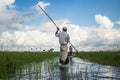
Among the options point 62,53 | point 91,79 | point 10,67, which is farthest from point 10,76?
point 62,53

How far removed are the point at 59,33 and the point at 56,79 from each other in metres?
7.10

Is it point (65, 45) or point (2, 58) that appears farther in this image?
point (65, 45)

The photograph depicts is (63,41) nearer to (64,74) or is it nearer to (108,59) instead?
Answer: (64,74)

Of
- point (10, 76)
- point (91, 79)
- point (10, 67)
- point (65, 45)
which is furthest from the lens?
point (65, 45)

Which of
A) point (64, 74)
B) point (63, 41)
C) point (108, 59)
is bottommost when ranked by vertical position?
point (64, 74)

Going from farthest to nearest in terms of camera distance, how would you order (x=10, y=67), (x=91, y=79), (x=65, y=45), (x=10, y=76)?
1. (x=65, y=45)
2. (x=10, y=67)
3. (x=10, y=76)
4. (x=91, y=79)

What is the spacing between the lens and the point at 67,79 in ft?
37.9

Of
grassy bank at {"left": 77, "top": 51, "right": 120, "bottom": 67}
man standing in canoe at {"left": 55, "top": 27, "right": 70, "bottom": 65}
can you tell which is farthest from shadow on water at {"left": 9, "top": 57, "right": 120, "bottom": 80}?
grassy bank at {"left": 77, "top": 51, "right": 120, "bottom": 67}

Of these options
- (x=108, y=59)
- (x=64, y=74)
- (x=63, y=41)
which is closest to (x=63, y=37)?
(x=63, y=41)

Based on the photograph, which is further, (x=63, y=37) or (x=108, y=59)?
(x=108, y=59)

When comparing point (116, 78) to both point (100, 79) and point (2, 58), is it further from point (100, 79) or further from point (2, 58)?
point (2, 58)

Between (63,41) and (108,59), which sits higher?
(63,41)

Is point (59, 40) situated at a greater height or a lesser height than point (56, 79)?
greater

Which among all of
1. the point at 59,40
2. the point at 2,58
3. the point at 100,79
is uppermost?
the point at 59,40
